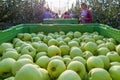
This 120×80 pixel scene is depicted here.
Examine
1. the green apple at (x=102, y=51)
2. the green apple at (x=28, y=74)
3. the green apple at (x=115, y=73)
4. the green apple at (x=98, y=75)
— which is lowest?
the green apple at (x=102, y=51)

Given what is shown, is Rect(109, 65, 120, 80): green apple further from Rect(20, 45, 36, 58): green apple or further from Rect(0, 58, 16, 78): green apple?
Rect(20, 45, 36, 58): green apple

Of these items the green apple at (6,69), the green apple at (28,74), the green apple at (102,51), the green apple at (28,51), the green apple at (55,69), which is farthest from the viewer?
the green apple at (102,51)

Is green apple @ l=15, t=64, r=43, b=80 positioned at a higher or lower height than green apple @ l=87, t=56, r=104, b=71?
higher

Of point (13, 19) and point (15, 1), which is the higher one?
point (15, 1)

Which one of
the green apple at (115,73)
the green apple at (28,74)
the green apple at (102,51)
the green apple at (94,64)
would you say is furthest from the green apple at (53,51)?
the green apple at (28,74)

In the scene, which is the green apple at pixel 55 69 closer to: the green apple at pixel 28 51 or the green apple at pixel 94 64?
the green apple at pixel 94 64

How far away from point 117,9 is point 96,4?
8.11ft

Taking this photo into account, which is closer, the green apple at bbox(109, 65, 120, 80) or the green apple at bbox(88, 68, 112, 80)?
the green apple at bbox(88, 68, 112, 80)

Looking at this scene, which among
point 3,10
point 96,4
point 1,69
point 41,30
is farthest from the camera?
point 96,4

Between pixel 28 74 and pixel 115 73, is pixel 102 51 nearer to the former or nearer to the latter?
pixel 115 73

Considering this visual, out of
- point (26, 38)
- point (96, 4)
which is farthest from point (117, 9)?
point (26, 38)

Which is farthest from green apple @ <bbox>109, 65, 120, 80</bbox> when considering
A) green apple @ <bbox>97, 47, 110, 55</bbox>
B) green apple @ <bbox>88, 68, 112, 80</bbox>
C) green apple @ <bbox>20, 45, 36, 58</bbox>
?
green apple @ <bbox>20, 45, 36, 58</bbox>

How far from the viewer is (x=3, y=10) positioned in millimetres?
12133

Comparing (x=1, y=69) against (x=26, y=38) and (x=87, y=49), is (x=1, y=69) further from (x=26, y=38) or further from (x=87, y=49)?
(x=26, y=38)
